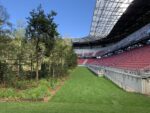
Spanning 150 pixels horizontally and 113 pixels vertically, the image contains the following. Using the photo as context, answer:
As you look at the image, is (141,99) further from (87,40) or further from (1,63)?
(87,40)

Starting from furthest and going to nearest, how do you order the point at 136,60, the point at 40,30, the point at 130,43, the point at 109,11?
the point at 130,43
the point at 109,11
the point at 136,60
the point at 40,30

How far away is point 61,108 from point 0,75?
982 centimetres

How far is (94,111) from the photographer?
11.7 metres

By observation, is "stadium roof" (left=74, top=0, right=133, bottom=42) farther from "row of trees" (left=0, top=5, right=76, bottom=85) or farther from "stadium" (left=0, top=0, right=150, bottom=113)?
"row of trees" (left=0, top=5, right=76, bottom=85)

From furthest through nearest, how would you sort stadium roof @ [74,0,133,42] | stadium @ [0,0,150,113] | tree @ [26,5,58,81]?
stadium roof @ [74,0,133,42], tree @ [26,5,58,81], stadium @ [0,0,150,113]

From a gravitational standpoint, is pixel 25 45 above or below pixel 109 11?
below

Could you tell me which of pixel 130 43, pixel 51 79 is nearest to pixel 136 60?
pixel 51 79

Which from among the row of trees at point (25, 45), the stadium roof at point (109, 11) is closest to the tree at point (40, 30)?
the row of trees at point (25, 45)

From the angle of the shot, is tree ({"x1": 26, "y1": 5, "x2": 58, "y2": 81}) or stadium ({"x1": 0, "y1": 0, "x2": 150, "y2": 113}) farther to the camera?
tree ({"x1": 26, "y1": 5, "x2": 58, "y2": 81})

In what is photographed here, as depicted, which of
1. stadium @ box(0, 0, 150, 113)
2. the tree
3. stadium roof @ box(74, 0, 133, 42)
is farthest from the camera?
stadium roof @ box(74, 0, 133, 42)

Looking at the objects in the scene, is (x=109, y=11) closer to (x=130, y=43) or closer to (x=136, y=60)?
(x=130, y=43)

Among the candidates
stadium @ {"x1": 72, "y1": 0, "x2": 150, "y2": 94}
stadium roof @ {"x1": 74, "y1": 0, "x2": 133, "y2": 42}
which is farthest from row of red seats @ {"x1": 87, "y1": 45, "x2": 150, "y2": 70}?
stadium roof @ {"x1": 74, "y1": 0, "x2": 133, "y2": 42}

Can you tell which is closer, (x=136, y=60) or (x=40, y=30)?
(x=40, y=30)

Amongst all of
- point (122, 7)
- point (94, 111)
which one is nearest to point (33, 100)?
point (94, 111)
